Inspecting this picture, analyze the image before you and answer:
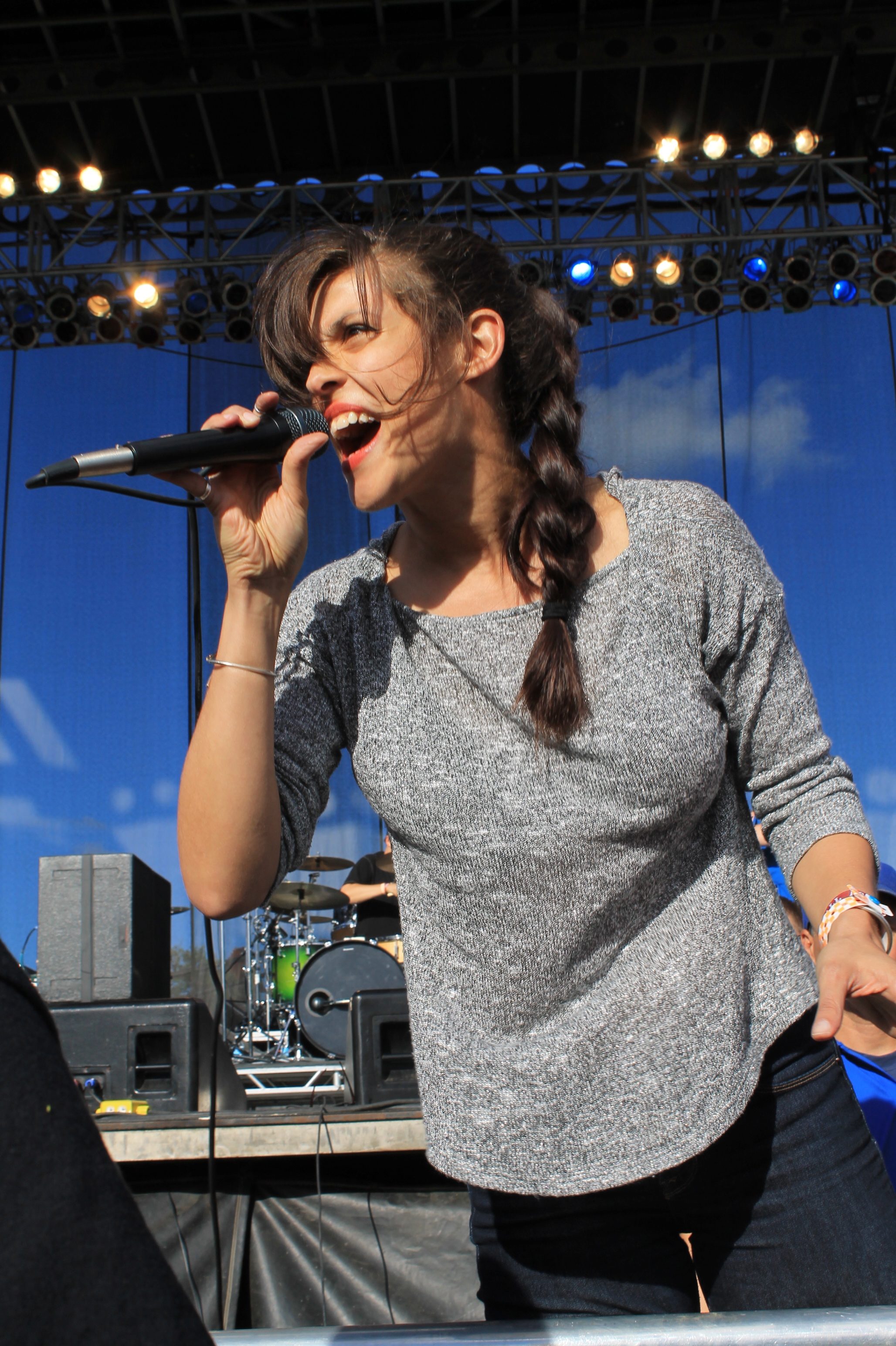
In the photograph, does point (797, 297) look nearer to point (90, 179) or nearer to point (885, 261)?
point (885, 261)

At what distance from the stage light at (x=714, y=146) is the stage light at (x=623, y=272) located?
2.26 feet

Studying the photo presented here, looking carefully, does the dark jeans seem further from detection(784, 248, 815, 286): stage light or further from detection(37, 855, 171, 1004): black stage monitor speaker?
detection(784, 248, 815, 286): stage light

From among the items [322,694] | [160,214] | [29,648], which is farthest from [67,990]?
[160,214]

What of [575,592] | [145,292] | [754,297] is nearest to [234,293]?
[145,292]

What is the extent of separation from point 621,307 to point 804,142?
124cm

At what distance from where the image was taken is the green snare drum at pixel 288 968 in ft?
21.4

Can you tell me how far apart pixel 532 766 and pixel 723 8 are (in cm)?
554

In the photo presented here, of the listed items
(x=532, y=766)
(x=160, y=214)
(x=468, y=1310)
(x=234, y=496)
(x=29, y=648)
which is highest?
(x=160, y=214)

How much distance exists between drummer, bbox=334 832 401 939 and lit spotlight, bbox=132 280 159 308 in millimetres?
3406

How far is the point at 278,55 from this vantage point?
535 cm

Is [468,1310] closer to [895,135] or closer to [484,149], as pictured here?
[484,149]

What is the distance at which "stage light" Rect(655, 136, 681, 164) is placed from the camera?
5676 millimetres

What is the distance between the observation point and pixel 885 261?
19.9 feet

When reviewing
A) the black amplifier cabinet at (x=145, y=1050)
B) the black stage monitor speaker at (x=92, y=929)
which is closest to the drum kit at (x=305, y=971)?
the black stage monitor speaker at (x=92, y=929)
